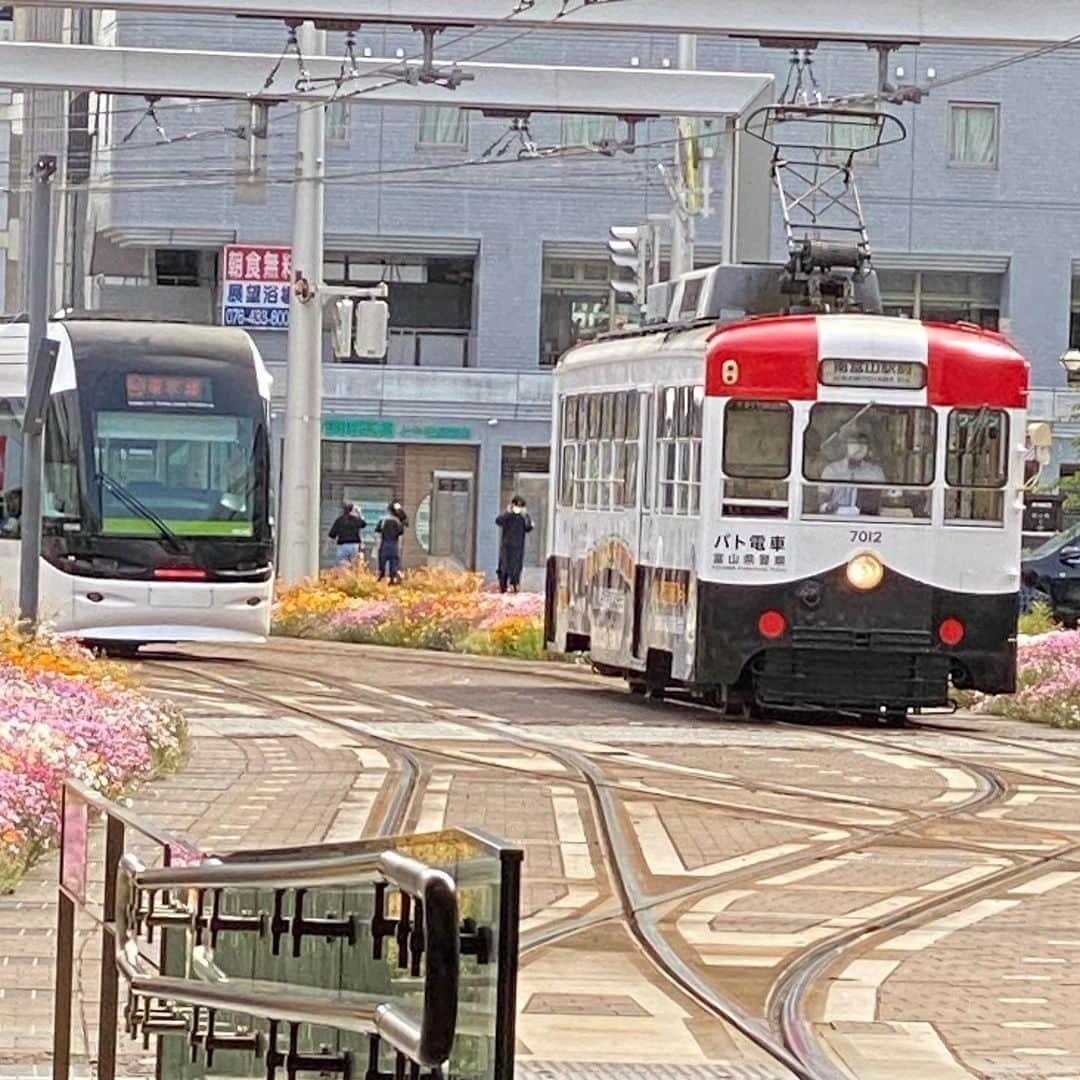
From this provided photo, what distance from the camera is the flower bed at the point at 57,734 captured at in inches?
508

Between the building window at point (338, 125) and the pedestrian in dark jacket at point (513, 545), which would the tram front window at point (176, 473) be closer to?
the pedestrian in dark jacket at point (513, 545)

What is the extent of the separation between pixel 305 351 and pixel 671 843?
82.8ft

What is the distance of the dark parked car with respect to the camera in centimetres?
4194

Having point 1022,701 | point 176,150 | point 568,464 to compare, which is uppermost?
point 176,150

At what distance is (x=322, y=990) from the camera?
546cm

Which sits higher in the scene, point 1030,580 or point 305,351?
point 305,351

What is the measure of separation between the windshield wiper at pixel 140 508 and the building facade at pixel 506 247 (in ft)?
89.1

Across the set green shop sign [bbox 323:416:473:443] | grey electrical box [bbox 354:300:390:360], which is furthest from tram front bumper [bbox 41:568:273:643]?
green shop sign [bbox 323:416:473:443]

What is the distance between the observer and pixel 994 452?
23.0 metres

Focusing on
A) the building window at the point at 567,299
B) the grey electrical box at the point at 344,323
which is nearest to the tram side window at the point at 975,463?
the grey electrical box at the point at 344,323

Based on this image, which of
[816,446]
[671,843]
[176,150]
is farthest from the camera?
[176,150]

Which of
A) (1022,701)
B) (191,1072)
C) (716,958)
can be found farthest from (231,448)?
(191,1072)

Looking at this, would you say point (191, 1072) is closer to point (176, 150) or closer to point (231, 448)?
point (231, 448)

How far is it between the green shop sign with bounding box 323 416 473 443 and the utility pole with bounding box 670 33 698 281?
13861 mm
